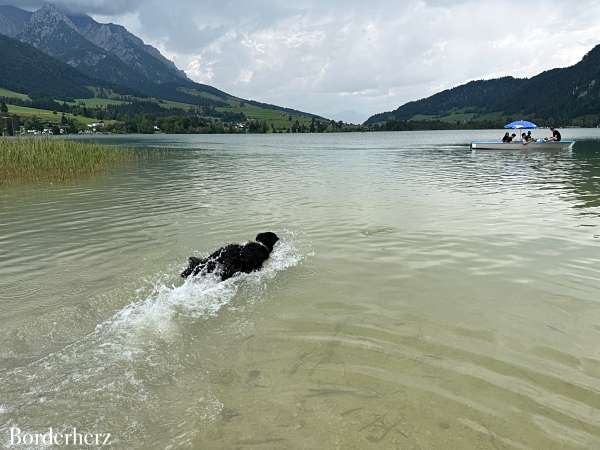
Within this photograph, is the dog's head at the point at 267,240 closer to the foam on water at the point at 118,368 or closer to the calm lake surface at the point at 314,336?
the calm lake surface at the point at 314,336

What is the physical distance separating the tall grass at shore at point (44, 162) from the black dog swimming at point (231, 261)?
92.5ft

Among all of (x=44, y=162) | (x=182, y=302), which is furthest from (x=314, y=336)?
(x=44, y=162)

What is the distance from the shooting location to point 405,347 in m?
7.43

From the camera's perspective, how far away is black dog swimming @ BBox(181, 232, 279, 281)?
36.1 ft

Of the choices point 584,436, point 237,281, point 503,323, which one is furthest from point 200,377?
point 503,323

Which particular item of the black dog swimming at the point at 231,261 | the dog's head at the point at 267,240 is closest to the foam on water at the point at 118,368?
the black dog swimming at the point at 231,261

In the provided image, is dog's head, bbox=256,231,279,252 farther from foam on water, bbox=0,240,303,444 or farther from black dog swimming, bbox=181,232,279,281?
foam on water, bbox=0,240,303,444

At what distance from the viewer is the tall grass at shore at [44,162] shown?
33.9 meters

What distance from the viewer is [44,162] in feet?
119

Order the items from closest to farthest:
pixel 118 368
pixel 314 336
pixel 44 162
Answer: pixel 118 368 < pixel 314 336 < pixel 44 162

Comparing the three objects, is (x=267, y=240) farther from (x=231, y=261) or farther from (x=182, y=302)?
(x=182, y=302)

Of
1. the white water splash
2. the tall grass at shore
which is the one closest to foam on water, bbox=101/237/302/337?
the white water splash

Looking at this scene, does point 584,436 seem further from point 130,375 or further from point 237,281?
point 237,281

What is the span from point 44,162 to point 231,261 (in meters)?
→ 32.8
